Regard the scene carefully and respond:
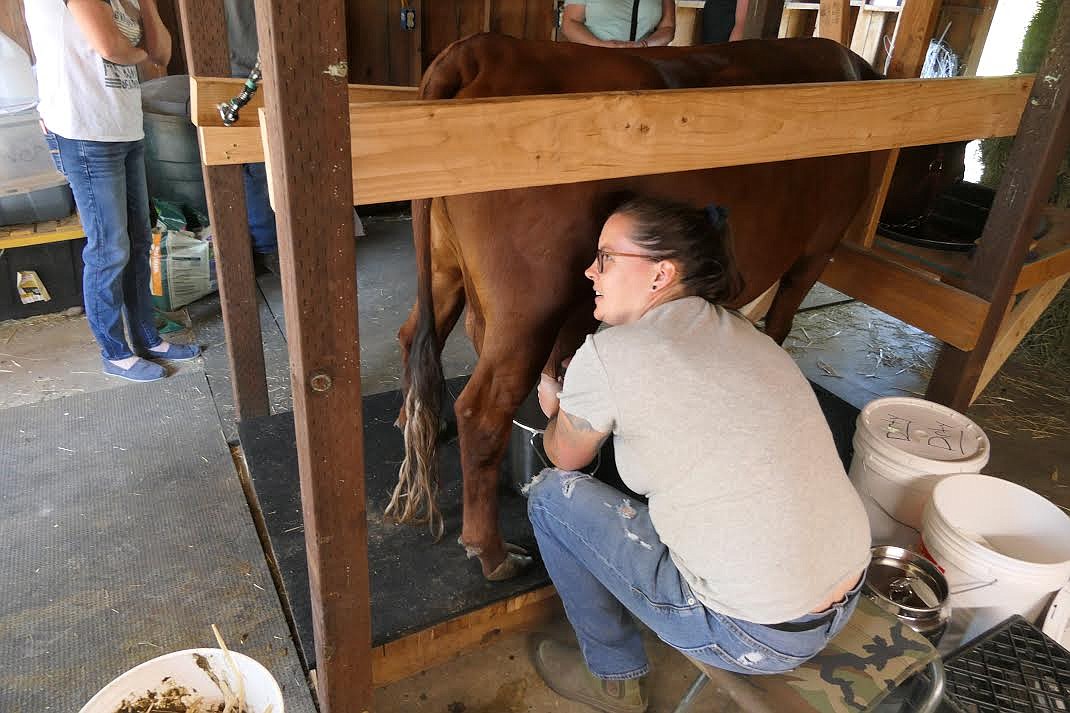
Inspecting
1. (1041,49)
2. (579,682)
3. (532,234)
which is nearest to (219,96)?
(532,234)

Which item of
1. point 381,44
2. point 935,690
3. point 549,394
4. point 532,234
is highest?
point 381,44

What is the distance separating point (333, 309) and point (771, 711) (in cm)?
110

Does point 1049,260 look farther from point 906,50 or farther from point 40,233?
point 40,233

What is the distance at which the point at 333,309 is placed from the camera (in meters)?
1.17

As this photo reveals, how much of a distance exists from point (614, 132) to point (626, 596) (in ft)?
3.15

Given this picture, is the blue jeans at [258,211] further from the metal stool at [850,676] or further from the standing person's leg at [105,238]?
the metal stool at [850,676]

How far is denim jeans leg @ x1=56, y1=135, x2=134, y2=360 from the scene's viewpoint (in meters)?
2.75

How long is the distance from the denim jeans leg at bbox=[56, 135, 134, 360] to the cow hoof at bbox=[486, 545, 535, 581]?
2105 millimetres

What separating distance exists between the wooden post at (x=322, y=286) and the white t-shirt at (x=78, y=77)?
2065mm

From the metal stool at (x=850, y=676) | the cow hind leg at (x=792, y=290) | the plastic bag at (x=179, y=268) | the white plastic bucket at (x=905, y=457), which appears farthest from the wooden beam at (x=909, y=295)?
the plastic bag at (x=179, y=268)

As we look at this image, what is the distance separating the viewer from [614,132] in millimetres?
1292

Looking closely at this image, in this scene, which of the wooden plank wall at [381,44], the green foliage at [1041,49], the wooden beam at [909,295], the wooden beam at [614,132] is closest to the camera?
the wooden beam at [614,132]

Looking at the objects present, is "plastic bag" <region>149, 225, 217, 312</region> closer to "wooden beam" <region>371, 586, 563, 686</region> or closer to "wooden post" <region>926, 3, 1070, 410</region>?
"wooden beam" <region>371, 586, 563, 686</region>

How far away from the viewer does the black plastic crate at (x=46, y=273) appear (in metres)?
3.54
